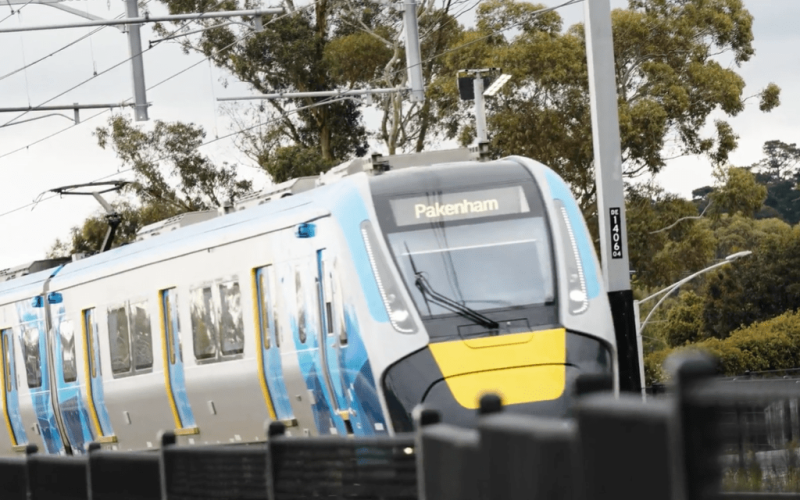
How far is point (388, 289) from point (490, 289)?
37.0 inches

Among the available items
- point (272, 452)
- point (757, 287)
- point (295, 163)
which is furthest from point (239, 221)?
point (757, 287)

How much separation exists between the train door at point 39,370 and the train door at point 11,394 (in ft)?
1.99

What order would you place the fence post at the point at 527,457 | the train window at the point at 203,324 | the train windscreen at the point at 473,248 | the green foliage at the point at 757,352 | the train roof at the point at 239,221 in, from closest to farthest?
the fence post at the point at 527,457 → the train windscreen at the point at 473,248 → the train roof at the point at 239,221 → the train window at the point at 203,324 → the green foliage at the point at 757,352

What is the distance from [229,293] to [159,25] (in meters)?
33.3

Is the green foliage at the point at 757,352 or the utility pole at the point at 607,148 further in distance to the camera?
the green foliage at the point at 757,352

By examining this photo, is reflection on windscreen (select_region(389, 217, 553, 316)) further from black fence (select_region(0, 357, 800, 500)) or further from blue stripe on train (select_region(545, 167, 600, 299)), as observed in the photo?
black fence (select_region(0, 357, 800, 500))

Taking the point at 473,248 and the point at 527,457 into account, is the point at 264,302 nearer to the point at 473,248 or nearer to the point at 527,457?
the point at 473,248

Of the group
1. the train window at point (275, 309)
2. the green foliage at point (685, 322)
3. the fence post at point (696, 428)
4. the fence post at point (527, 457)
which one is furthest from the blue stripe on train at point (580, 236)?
the green foliage at point (685, 322)

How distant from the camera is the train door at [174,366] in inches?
698

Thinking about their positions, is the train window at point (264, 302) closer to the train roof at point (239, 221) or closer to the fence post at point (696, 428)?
the train roof at point (239, 221)

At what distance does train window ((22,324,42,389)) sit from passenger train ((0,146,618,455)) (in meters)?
5.73

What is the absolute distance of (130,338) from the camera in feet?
63.0

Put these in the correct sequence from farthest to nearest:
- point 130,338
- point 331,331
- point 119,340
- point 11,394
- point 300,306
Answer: point 11,394 → point 119,340 → point 130,338 → point 300,306 → point 331,331

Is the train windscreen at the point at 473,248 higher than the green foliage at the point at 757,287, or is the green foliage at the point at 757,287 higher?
the train windscreen at the point at 473,248
